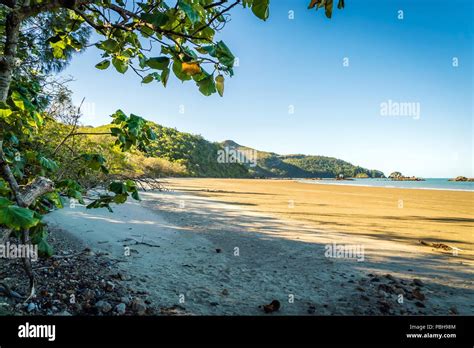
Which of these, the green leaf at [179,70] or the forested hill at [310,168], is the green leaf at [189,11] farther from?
the forested hill at [310,168]

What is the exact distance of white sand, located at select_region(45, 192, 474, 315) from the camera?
3615mm

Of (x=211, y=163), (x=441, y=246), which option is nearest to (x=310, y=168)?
(x=211, y=163)

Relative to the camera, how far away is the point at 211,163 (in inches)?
4449

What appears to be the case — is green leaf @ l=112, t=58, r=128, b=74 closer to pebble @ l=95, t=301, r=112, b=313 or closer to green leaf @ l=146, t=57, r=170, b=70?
green leaf @ l=146, t=57, r=170, b=70

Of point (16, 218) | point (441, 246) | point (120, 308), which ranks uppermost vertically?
point (16, 218)

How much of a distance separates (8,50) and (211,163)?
111238 millimetres

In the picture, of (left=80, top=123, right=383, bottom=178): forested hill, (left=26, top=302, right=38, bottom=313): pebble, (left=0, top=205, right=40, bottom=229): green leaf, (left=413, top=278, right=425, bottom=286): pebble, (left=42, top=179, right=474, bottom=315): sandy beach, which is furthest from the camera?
(left=80, top=123, right=383, bottom=178): forested hill

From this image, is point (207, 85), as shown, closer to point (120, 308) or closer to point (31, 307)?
point (120, 308)
